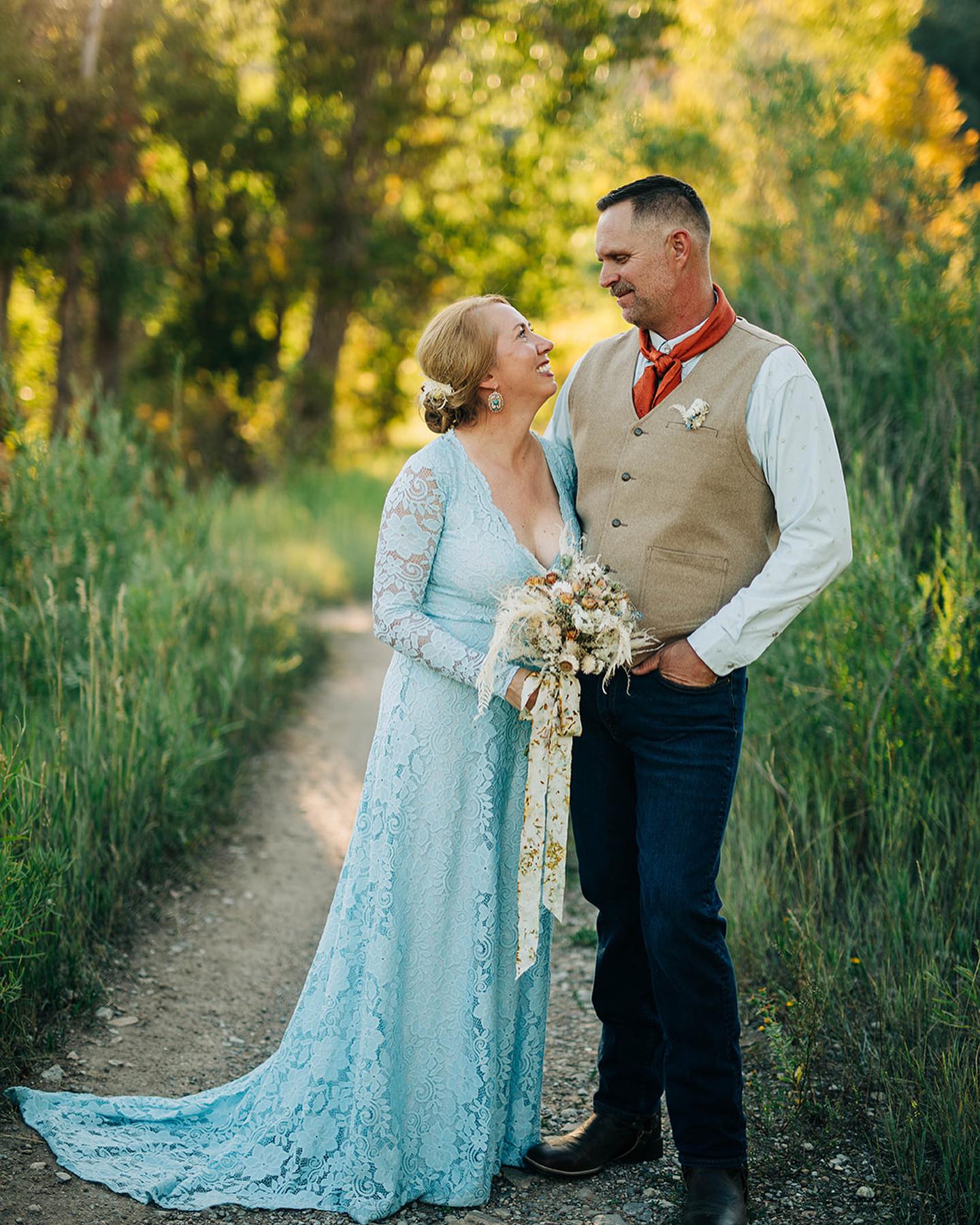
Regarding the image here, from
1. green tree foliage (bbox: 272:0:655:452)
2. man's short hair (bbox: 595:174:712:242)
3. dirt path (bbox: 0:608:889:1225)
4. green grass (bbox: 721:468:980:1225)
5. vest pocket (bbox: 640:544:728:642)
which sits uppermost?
green tree foliage (bbox: 272:0:655:452)

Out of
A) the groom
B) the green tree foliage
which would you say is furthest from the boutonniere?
the green tree foliage

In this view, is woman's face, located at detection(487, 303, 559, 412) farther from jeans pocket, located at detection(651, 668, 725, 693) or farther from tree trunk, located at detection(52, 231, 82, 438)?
tree trunk, located at detection(52, 231, 82, 438)

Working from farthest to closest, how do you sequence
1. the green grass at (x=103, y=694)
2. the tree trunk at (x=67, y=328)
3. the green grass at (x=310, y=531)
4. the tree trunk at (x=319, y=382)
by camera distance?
1. the tree trunk at (x=319, y=382)
2. the tree trunk at (x=67, y=328)
3. the green grass at (x=310, y=531)
4. the green grass at (x=103, y=694)

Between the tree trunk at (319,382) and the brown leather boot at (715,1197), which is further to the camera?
the tree trunk at (319,382)

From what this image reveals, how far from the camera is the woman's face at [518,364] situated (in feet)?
9.64

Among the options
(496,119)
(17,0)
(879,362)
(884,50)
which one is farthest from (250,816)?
(496,119)

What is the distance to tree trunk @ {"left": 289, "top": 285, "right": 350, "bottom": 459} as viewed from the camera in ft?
50.6

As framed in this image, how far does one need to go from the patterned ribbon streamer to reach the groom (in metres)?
Result: 0.12

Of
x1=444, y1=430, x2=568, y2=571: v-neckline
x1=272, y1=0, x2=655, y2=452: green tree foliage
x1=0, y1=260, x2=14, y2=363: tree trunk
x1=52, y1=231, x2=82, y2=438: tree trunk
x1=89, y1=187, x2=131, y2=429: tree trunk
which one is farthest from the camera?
x1=272, y1=0, x2=655, y2=452: green tree foliage

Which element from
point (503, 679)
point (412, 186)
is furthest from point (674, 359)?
point (412, 186)

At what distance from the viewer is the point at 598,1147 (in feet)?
9.75

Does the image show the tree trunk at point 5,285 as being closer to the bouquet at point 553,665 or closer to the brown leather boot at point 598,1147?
the bouquet at point 553,665

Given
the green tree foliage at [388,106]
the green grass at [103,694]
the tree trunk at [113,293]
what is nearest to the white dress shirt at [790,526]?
the green grass at [103,694]

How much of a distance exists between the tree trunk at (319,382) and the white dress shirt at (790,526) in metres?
13.1
